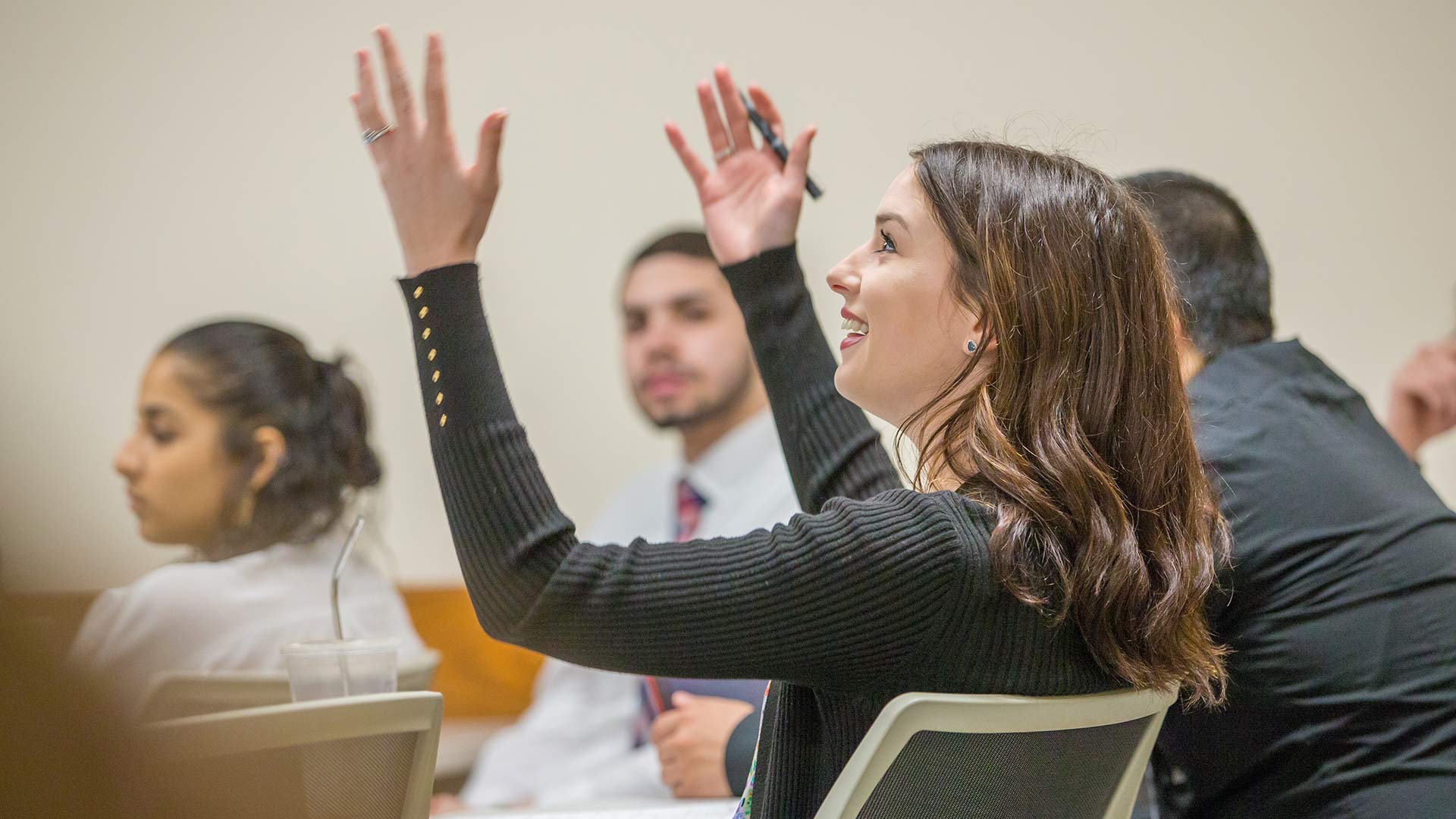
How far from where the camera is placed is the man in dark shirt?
1.16m

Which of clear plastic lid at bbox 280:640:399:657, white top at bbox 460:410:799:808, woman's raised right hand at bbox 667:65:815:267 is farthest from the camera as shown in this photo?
white top at bbox 460:410:799:808

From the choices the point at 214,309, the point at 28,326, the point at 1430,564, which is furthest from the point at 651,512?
the point at 1430,564

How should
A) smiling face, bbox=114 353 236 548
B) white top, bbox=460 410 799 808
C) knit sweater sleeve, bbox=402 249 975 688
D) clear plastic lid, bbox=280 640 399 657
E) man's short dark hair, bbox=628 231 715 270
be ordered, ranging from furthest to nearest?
man's short dark hair, bbox=628 231 715 270 < white top, bbox=460 410 799 808 < smiling face, bbox=114 353 236 548 < clear plastic lid, bbox=280 640 399 657 < knit sweater sleeve, bbox=402 249 975 688

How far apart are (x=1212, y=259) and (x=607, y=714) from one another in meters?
1.54

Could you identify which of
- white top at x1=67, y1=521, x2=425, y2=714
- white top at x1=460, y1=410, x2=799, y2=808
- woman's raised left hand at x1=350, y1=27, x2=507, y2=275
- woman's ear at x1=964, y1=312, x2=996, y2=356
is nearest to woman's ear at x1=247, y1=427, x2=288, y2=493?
white top at x1=67, y1=521, x2=425, y2=714

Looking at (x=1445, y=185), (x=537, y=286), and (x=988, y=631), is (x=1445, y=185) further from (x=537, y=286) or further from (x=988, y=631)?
(x=988, y=631)

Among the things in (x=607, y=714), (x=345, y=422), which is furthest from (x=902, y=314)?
(x=607, y=714)

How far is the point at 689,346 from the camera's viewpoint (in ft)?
8.64

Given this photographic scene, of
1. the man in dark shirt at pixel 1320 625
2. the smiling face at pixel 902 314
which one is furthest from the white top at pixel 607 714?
the smiling face at pixel 902 314

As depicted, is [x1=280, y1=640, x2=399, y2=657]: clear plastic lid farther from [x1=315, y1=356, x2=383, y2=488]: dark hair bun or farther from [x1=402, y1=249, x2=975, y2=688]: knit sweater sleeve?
[x1=315, y1=356, x2=383, y2=488]: dark hair bun

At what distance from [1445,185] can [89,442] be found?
3410 mm

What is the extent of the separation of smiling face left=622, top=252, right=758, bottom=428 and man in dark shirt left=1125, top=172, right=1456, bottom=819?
1.40m

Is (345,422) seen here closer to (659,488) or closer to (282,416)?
(282,416)

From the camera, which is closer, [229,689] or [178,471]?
[229,689]
